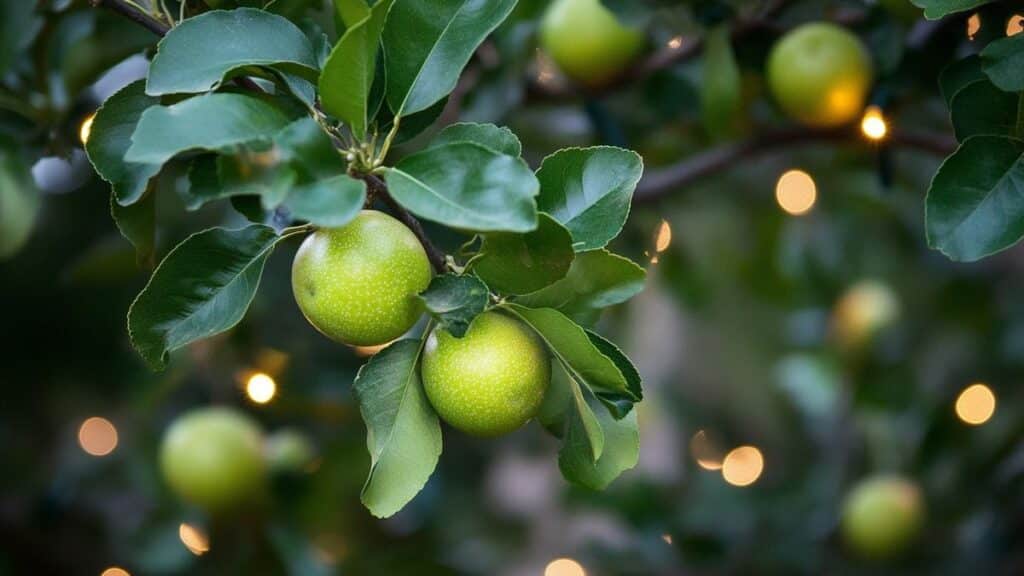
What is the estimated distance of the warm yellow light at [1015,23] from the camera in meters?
1.07

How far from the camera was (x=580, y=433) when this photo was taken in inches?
33.8

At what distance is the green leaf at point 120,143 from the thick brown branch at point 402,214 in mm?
147

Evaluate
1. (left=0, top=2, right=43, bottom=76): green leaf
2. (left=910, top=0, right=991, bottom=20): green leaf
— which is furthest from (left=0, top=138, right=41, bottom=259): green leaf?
(left=910, top=0, right=991, bottom=20): green leaf

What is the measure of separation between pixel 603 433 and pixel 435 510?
1445mm

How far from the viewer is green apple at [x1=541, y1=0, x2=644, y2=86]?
1533mm

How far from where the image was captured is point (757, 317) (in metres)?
2.98

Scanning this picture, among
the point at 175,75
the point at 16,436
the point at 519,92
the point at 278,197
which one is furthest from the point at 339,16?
the point at 16,436

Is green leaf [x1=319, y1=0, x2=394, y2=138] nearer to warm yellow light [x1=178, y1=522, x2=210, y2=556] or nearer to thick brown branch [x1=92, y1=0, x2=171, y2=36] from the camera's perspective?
thick brown branch [x1=92, y1=0, x2=171, y2=36]

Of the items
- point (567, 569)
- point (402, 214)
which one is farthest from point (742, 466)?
point (402, 214)

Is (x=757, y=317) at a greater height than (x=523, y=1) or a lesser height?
lesser

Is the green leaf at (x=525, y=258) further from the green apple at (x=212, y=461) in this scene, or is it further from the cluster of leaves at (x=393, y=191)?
the green apple at (x=212, y=461)

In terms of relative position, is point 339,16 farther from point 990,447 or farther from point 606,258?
point 990,447

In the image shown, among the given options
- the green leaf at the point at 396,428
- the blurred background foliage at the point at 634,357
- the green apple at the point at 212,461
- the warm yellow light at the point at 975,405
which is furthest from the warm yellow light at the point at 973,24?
the green apple at the point at 212,461

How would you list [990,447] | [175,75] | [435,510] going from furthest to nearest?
[435,510] → [990,447] → [175,75]
